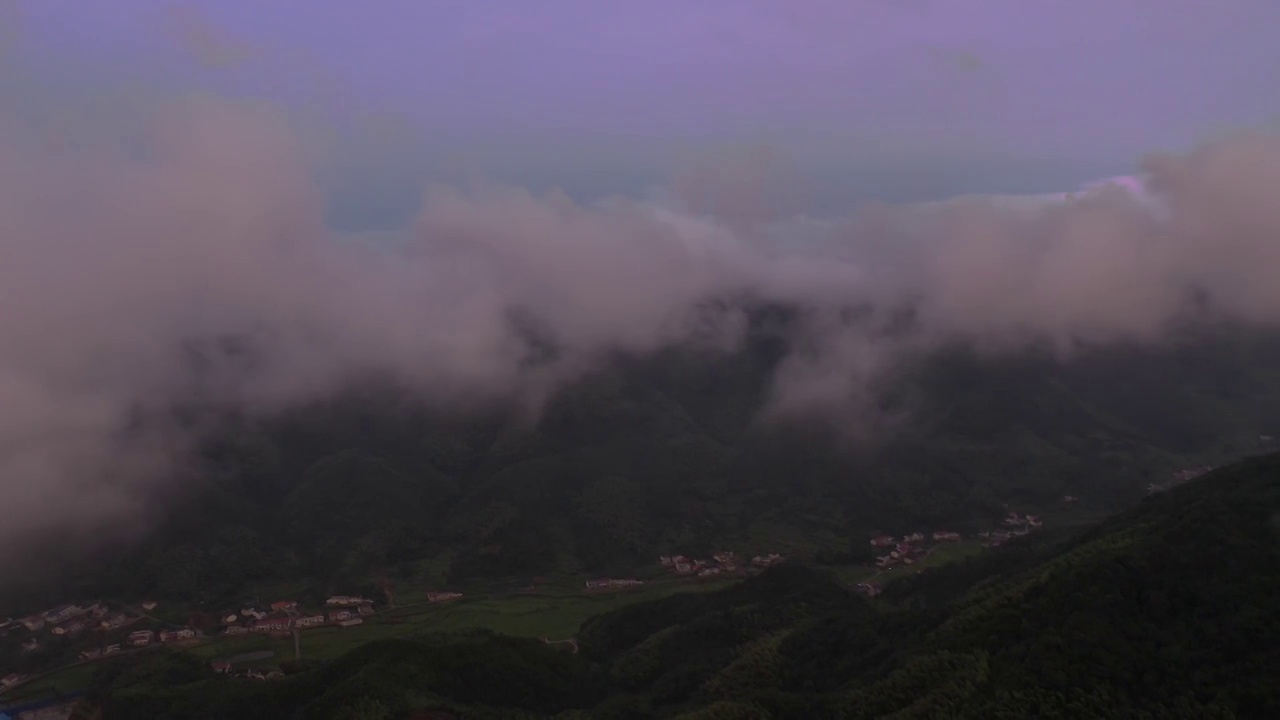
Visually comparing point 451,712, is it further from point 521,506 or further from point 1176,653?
point 521,506

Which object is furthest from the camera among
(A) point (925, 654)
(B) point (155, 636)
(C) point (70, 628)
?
(C) point (70, 628)

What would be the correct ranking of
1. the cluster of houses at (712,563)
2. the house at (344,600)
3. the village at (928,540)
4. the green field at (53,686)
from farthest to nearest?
the village at (928,540) → the cluster of houses at (712,563) → the house at (344,600) → the green field at (53,686)

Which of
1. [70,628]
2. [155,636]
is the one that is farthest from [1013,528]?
[70,628]

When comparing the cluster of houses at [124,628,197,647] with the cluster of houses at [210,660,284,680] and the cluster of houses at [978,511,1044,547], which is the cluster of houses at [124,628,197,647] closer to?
the cluster of houses at [210,660,284,680]

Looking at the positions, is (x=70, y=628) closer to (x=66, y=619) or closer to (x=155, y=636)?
(x=66, y=619)

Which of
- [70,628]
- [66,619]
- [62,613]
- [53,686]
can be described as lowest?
[53,686]

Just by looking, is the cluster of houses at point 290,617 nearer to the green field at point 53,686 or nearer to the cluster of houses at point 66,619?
the green field at point 53,686

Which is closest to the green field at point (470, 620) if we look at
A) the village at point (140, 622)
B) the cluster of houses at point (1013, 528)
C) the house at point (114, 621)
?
the village at point (140, 622)
